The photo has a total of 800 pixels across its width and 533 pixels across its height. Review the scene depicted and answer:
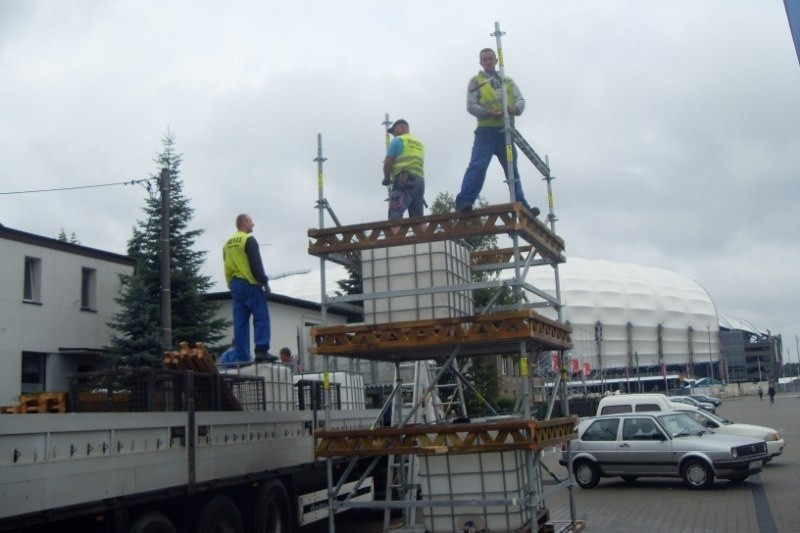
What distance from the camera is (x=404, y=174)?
10320 millimetres

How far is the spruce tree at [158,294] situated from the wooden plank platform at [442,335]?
1727cm

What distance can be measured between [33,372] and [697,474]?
19.2 metres

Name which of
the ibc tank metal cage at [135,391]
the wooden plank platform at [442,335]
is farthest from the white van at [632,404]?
the ibc tank metal cage at [135,391]

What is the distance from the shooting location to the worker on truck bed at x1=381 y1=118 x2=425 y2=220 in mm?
10281

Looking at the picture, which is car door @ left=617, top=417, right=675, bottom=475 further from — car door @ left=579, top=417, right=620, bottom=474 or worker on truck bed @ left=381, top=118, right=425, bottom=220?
worker on truck bed @ left=381, top=118, right=425, bottom=220

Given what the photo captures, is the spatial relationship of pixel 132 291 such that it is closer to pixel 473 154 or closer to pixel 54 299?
pixel 54 299

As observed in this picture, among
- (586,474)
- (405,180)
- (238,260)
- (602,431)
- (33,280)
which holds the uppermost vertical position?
(33,280)

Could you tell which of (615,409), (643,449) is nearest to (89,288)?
(615,409)

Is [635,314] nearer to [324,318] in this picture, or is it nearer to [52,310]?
[52,310]

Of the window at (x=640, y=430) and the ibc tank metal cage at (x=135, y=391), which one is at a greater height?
the ibc tank metal cage at (x=135, y=391)

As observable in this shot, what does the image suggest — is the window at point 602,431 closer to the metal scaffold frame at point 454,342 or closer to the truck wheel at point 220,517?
the metal scaffold frame at point 454,342

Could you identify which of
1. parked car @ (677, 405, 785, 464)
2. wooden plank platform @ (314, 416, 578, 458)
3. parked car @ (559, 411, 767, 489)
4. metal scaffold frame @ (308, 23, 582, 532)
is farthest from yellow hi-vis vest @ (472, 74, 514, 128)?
parked car @ (677, 405, 785, 464)

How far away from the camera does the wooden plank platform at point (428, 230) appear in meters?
8.45

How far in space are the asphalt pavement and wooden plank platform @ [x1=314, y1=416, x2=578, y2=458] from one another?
5105 mm
